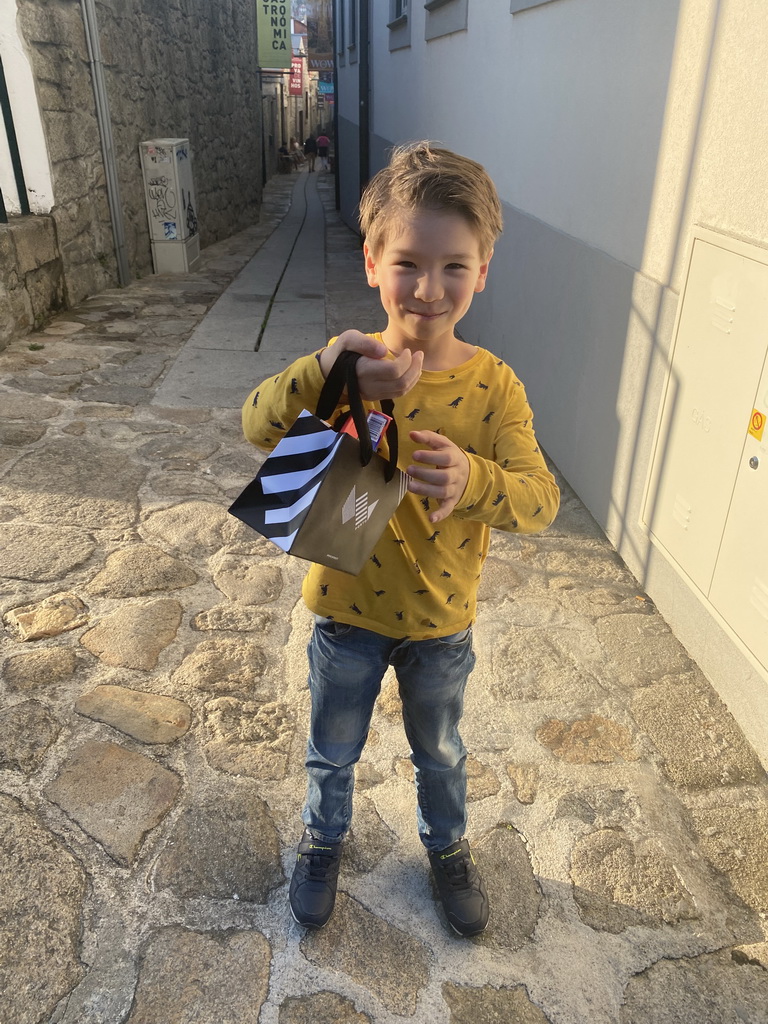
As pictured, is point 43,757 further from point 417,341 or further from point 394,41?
point 394,41

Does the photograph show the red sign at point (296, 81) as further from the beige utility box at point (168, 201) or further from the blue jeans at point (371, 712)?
the blue jeans at point (371, 712)

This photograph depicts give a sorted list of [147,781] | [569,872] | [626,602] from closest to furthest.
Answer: [569,872], [147,781], [626,602]

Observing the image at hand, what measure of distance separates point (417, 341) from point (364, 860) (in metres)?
1.26

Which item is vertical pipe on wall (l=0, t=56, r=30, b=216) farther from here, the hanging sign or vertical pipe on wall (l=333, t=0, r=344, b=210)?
the hanging sign

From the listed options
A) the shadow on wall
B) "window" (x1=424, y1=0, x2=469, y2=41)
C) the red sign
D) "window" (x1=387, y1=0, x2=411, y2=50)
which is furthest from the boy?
the red sign

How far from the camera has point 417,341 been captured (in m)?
1.40

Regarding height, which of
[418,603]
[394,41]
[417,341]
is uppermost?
[394,41]

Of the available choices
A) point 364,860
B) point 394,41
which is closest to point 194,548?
Result: point 364,860

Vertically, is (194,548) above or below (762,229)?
below

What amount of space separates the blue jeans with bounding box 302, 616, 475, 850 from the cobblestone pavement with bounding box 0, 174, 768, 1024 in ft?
0.75

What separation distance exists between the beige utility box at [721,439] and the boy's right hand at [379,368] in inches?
54.6

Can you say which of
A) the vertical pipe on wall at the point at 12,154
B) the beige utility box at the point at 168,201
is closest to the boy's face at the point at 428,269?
the vertical pipe on wall at the point at 12,154

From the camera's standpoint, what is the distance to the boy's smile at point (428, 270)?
4.28 ft

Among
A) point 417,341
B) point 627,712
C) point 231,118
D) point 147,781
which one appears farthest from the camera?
point 231,118
